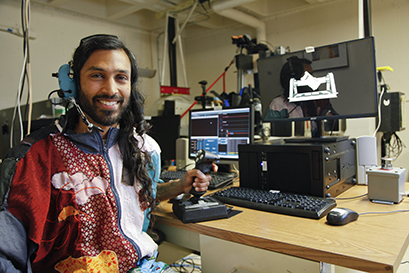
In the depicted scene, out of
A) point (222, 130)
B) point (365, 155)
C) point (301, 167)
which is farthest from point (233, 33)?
point (301, 167)

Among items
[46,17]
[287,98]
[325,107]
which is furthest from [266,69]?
[46,17]

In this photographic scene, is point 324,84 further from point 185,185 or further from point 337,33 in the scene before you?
point 337,33

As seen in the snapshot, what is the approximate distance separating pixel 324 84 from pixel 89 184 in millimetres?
1103

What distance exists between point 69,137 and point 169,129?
1250 millimetres

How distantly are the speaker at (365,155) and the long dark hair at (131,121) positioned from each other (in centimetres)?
103

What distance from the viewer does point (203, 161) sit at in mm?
1142

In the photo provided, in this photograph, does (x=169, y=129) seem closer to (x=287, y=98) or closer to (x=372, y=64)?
(x=287, y=98)

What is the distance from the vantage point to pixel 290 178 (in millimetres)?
1290

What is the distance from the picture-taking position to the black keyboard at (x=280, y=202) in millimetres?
1024

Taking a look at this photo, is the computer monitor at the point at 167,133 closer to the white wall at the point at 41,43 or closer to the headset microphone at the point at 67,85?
the white wall at the point at 41,43

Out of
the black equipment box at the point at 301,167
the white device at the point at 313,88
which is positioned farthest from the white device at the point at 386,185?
the white device at the point at 313,88

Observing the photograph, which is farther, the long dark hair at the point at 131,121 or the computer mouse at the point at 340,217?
the long dark hair at the point at 131,121

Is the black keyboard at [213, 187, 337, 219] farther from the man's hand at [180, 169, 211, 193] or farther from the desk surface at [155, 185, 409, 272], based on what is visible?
the man's hand at [180, 169, 211, 193]

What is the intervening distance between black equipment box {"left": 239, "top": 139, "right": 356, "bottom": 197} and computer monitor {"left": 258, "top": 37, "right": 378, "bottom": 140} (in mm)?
181
